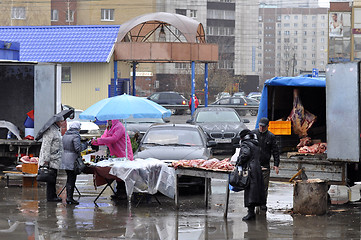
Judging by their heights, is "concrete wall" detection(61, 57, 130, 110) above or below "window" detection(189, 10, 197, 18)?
below

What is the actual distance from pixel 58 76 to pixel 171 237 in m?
8.36

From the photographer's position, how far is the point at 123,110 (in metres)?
13.1

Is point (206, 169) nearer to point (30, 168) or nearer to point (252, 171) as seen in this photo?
point (252, 171)

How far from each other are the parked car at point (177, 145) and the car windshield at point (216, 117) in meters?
7.26

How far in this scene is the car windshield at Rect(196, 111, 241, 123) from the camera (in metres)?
23.8

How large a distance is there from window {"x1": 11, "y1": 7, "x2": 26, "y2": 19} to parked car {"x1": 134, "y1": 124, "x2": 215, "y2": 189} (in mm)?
65299

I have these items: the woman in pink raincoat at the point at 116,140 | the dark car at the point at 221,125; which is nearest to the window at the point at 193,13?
the dark car at the point at 221,125

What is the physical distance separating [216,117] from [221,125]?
3.43 ft

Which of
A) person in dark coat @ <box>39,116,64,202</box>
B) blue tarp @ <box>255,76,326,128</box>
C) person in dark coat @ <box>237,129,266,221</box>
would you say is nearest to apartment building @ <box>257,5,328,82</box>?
blue tarp @ <box>255,76,326,128</box>

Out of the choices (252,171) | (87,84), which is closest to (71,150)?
(252,171)

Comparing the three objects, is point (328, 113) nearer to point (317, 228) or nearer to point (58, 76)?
point (317, 228)

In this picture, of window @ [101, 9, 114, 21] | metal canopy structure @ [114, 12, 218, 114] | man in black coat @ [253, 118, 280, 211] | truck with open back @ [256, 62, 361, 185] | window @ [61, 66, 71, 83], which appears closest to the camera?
truck with open back @ [256, 62, 361, 185]

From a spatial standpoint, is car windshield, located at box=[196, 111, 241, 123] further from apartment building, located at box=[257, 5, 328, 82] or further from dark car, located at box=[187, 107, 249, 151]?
apartment building, located at box=[257, 5, 328, 82]

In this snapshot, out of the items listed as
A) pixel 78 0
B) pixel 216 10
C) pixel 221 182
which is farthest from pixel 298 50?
pixel 221 182
